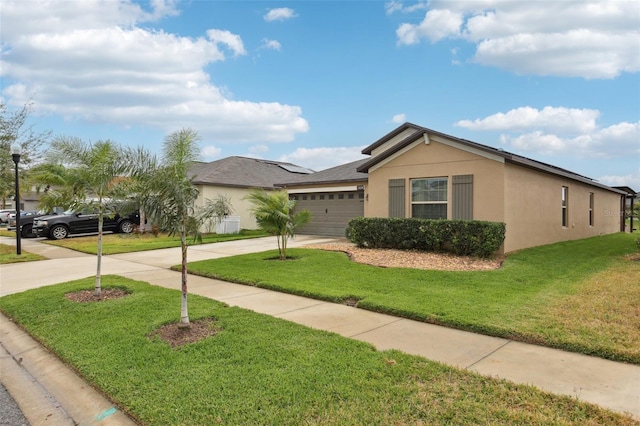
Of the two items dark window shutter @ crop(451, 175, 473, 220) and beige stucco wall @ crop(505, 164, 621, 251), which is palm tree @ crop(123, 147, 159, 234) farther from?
beige stucco wall @ crop(505, 164, 621, 251)

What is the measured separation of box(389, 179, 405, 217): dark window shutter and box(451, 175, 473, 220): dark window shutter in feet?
5.58

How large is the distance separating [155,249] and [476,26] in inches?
515

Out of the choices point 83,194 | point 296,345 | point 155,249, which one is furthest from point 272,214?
point 296,345

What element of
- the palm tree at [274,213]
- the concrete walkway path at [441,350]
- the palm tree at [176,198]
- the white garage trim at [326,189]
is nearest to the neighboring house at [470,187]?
the white garage trim at [326,189]

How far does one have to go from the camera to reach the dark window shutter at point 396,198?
41.8 feet

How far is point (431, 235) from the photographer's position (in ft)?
36.8

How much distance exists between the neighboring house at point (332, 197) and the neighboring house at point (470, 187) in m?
3.22

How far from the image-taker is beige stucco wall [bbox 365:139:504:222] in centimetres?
1087

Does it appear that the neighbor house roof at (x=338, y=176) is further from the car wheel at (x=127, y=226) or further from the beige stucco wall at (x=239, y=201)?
the car wheel at (x=127, y=226)

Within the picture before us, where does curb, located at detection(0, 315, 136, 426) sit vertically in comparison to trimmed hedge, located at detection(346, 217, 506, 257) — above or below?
below

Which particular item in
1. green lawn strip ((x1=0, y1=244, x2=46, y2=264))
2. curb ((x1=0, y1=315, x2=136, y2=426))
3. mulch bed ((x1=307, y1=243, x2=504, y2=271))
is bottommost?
curb ((x1=0, y1=315, x2=136, y2=426))

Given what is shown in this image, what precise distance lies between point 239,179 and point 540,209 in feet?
49.7

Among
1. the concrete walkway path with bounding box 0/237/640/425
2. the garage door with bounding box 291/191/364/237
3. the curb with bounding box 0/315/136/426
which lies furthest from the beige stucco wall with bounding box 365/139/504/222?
the curb with bounding box 0/315/136/426

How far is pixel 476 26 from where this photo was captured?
11852mm
